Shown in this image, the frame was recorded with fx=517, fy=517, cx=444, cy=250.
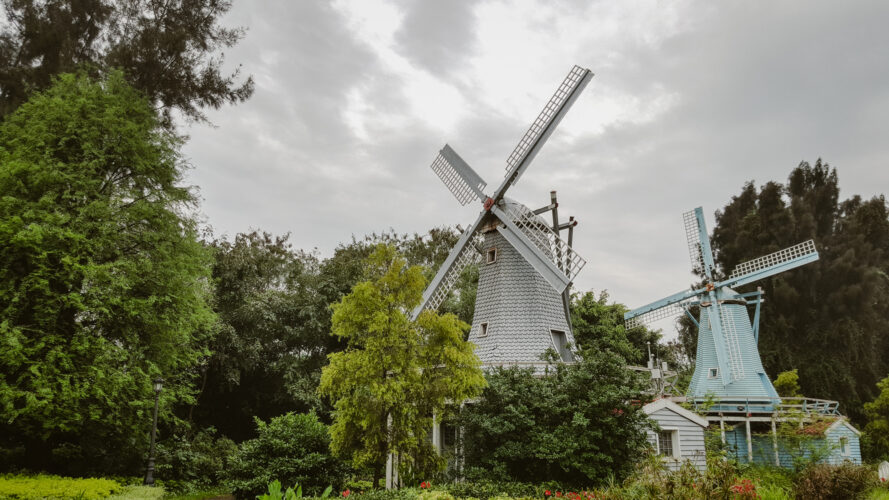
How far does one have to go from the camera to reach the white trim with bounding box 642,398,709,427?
48.2 ft

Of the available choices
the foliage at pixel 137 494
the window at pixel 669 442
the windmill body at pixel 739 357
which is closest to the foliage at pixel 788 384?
the windmill body at pixel 739 357

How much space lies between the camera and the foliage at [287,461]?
12.5 metres

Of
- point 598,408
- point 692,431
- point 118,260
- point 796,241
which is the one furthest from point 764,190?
point 118,260

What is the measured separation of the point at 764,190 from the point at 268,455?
32.3 meters

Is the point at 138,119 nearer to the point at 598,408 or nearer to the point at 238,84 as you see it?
the point at 238,84

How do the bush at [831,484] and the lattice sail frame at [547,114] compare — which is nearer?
the bush at [831,484]

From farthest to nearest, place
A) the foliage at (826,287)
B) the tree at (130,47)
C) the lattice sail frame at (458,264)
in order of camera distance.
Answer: the foliage at (826,287)
the lattice sail frame at (458,264)
the tree at (130,47)

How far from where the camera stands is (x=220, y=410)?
80.4ft

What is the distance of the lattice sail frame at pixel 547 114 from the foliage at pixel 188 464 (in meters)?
13.8

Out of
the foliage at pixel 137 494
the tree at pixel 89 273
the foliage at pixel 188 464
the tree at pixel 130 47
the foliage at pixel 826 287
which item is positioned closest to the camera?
the foliage at pixel 137 494

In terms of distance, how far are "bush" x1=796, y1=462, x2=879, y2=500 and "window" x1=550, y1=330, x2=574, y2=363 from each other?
6.92 m

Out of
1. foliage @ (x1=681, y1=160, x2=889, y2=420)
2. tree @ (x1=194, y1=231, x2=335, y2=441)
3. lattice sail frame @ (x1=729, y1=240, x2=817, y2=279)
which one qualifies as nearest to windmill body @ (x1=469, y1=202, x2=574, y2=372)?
tree @ (x1=194, y1=231, x2=335, y2=441)

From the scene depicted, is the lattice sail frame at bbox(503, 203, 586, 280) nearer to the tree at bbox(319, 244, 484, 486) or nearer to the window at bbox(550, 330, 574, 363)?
the window at bbox(550, 330, 574, 363)

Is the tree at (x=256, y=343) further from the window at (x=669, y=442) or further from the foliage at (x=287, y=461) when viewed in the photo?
the window at (x=669, y=442)
